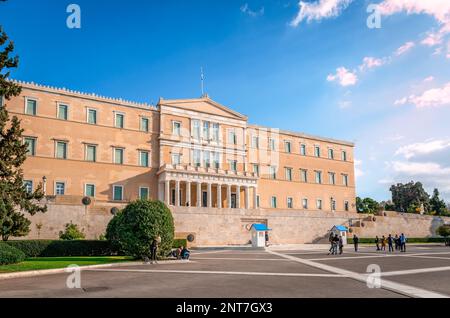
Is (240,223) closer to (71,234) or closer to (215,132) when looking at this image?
(215,132)

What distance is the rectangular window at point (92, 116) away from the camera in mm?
47416

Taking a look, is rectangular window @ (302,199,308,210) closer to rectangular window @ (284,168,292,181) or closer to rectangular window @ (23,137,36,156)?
rectangular window @ (284,168,292,181)

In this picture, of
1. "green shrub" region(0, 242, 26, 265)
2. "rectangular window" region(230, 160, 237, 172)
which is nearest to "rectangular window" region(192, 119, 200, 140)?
"rectangular window" region(230, 160, 237, 172)

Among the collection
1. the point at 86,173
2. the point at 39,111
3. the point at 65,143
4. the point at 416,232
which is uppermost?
the point at 39,111

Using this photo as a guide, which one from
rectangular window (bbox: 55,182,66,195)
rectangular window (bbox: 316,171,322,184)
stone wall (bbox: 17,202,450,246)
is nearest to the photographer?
stone wall (bbox: 17,202,450,246)

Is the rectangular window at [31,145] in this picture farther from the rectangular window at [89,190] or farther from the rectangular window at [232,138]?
the rectangular window at [232,138]

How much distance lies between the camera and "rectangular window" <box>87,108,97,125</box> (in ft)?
156

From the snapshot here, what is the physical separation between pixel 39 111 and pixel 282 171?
35.6 metres

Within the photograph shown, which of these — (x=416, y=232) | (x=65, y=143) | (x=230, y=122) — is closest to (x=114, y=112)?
(x=65, y=143)

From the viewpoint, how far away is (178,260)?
23656mm

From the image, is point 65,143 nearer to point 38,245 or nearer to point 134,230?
point 38,245

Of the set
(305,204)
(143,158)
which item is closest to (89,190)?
(143,158)

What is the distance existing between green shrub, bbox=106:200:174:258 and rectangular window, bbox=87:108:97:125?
87.2 ft

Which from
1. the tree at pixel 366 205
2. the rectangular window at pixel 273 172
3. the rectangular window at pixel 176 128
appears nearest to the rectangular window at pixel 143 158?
the rectangular window at pixel 176 128
